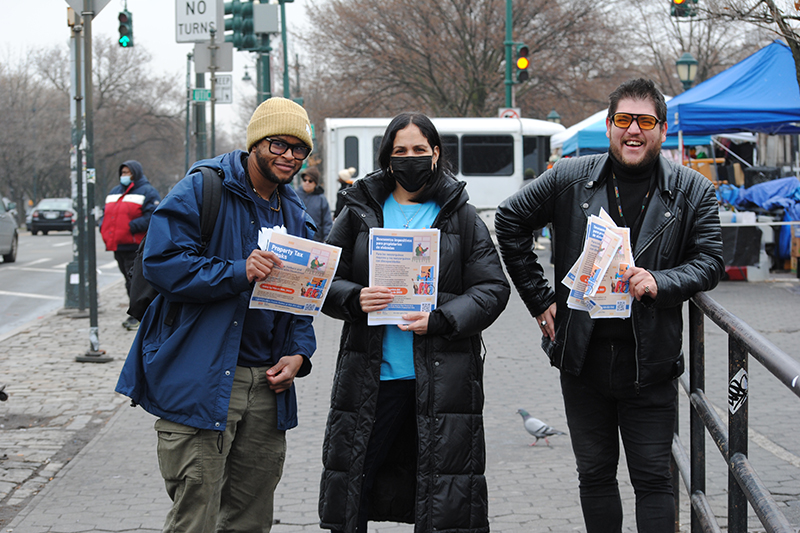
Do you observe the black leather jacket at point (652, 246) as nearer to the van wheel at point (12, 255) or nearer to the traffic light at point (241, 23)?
the traffic light at point (241, 23)

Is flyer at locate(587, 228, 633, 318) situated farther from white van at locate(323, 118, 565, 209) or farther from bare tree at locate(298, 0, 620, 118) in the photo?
bare tree at locate(298, 0, 620, 118)

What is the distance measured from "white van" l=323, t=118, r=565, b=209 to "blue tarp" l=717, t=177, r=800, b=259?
7.64 meters

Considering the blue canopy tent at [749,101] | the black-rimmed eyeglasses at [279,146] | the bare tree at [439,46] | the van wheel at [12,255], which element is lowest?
the van wheel at [12,255]

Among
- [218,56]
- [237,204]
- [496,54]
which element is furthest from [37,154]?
[237,204]

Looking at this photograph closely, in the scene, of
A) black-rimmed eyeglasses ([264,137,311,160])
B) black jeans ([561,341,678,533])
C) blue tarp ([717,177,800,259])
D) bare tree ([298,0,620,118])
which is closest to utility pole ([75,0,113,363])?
black-rimmed eyeglasses ([264,137,311,160])

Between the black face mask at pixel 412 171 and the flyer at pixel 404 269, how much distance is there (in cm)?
25

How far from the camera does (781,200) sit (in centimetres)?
1477

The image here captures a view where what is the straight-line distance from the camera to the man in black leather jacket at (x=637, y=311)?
3.22 metres

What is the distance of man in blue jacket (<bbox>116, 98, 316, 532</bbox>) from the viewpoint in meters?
3.06

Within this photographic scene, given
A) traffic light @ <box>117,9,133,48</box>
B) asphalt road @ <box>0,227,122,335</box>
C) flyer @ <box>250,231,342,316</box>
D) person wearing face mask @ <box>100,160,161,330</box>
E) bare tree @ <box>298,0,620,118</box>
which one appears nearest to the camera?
flyer @ <box>250,231,342,316</box>

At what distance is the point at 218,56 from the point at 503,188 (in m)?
10.5

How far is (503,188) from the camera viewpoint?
2278 centimetres

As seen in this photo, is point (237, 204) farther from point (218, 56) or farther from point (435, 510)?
point (218, 56)

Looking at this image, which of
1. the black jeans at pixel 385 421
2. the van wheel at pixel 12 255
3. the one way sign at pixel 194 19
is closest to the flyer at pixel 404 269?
the black jeans at pixel 385 421
